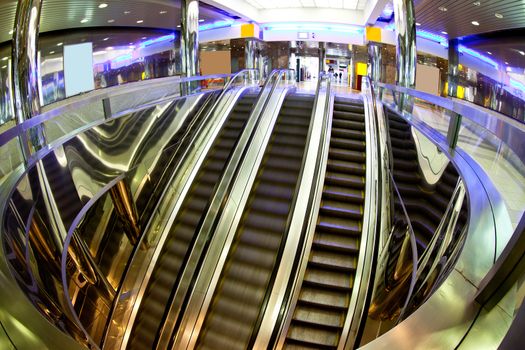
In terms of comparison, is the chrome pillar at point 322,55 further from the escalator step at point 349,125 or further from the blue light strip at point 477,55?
the escalator step at point 349,125

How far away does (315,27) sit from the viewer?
22781 millimetres

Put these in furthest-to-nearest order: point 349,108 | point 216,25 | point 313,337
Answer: point 216,25
point 349,108
point 313,337

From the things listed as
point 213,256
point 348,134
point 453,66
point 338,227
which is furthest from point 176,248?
point 453,66

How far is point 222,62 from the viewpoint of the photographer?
790 inches

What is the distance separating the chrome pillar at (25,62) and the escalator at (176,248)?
3104 mm

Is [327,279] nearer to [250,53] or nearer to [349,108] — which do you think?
[349,108]

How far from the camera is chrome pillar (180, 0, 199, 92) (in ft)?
41.5

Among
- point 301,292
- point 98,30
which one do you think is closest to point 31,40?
point 301,292

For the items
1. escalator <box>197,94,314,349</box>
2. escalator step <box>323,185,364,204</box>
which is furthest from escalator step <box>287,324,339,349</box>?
escalator step <box>323,185,364,204</box>

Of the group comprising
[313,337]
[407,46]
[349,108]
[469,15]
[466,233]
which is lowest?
[313,337]

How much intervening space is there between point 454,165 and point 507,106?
1192cm

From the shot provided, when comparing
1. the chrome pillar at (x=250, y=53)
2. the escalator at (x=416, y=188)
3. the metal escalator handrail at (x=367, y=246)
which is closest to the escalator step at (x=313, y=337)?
the metal escalator handrail at (x=367, y=246)

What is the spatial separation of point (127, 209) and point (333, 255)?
13.7 feet

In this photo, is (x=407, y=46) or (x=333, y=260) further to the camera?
(x=407, y=46)
